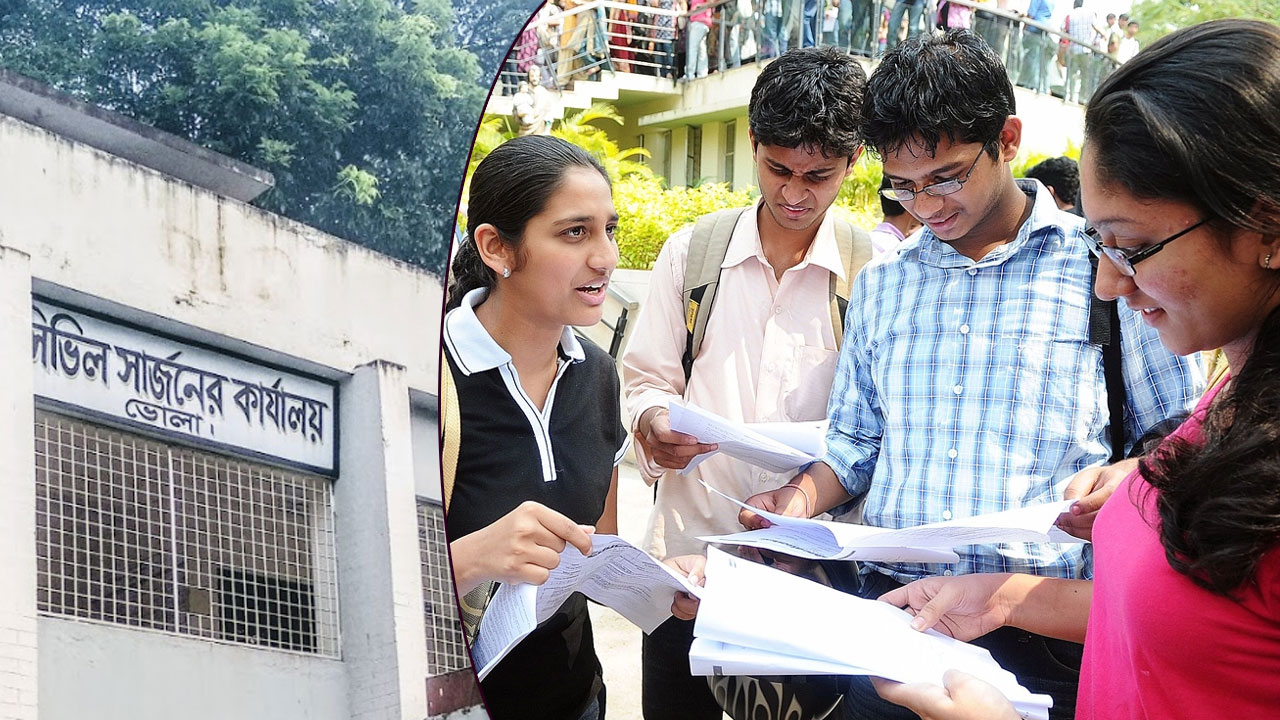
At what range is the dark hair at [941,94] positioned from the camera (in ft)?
5.12

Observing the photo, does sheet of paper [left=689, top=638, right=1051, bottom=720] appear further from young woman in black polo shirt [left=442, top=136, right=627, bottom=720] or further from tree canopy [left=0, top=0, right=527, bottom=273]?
tree canopy [left=0, top=0, right=527, bottom=273]

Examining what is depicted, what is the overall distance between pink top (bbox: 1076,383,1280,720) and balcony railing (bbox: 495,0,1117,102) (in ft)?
2.60

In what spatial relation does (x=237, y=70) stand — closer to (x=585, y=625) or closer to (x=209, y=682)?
(x=209, y=682)

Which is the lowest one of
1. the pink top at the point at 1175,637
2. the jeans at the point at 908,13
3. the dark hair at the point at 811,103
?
the pink top at the point at 1175,637

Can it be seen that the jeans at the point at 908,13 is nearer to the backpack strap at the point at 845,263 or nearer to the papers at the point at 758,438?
the backpack strap at the point at 845,263

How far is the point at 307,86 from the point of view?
77cm

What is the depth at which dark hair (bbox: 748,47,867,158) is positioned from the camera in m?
1.73

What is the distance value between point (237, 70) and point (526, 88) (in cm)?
39

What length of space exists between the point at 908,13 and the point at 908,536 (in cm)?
279

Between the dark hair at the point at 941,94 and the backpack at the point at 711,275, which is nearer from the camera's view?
the dark hair at the point at 941,94

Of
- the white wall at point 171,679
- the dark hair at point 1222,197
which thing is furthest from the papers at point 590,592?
the dark hair at point 1222,197

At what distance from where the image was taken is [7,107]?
69 centimetres

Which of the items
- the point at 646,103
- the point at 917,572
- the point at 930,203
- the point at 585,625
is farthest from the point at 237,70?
the point at 917,572

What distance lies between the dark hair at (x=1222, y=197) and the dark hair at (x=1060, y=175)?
136 inches
